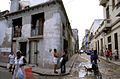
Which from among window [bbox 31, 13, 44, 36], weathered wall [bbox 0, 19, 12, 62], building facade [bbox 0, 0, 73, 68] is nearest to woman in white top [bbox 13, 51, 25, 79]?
building facade [bbox 0, 0, 73, 68]

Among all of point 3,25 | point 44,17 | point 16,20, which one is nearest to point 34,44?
point 44,17

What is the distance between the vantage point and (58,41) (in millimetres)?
17766

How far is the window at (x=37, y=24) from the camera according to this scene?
64.0ft

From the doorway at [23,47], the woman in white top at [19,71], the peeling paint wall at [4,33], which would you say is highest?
the peeling paint wall at [4,33]

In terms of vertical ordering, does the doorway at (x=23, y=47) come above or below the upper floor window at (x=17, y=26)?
below

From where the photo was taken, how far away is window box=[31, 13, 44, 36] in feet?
64.0

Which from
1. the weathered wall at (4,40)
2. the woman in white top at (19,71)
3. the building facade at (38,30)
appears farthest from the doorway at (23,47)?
the woman in white top at (19,71)

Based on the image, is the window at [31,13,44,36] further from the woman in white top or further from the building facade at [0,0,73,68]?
the woman in white top

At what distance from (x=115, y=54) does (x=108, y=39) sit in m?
7.64

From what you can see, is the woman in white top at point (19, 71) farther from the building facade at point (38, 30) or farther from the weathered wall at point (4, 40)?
the weathered wall at point (4, 40)

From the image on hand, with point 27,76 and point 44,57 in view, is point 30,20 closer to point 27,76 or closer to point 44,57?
point 44,57

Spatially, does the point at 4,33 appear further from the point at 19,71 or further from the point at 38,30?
the point at 19,71

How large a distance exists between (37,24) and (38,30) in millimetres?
711

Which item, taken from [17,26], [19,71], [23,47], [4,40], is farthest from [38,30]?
[19,71]
